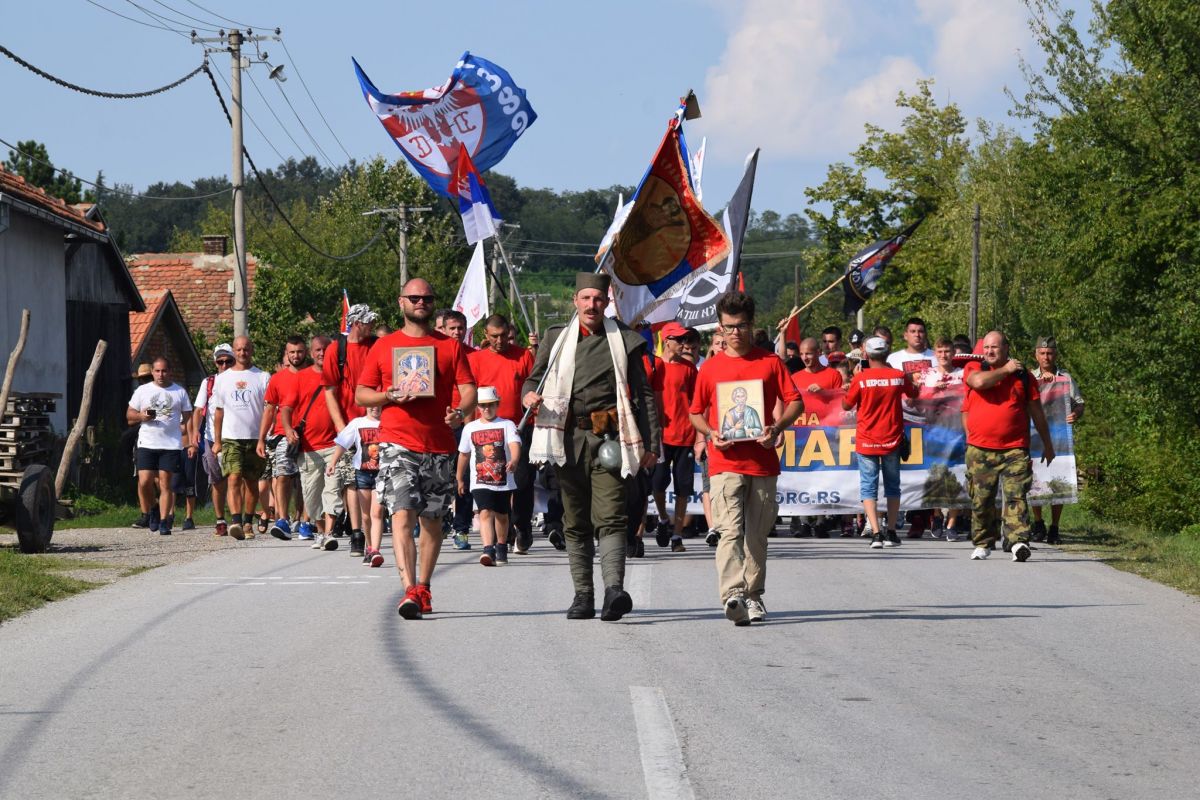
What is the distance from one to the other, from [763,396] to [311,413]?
24.0ft

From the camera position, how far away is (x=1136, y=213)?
922 inches

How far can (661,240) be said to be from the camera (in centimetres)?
1571

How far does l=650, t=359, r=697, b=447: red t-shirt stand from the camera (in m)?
16.2

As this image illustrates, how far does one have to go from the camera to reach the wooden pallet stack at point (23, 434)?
15.2m

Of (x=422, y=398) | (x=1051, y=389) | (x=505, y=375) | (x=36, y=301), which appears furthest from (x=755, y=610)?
(x=36, y=301)

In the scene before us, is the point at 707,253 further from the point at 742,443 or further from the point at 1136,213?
the point at 1136,213

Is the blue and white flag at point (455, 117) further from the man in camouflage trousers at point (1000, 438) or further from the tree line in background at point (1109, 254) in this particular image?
the man in camouflage trousers at point (1000, 438)

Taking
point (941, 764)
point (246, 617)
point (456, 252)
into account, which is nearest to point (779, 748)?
point (941, 764)

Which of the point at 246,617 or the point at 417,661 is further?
the point at 246,617

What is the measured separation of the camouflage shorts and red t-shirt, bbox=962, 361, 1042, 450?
5868 mm

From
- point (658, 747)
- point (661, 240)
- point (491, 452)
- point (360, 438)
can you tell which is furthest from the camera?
point (661, 240)

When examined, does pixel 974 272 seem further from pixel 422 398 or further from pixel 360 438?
pixel 422 398

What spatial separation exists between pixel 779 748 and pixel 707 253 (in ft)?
32.0

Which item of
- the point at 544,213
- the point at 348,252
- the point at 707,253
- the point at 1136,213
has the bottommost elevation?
the point at 707,253
